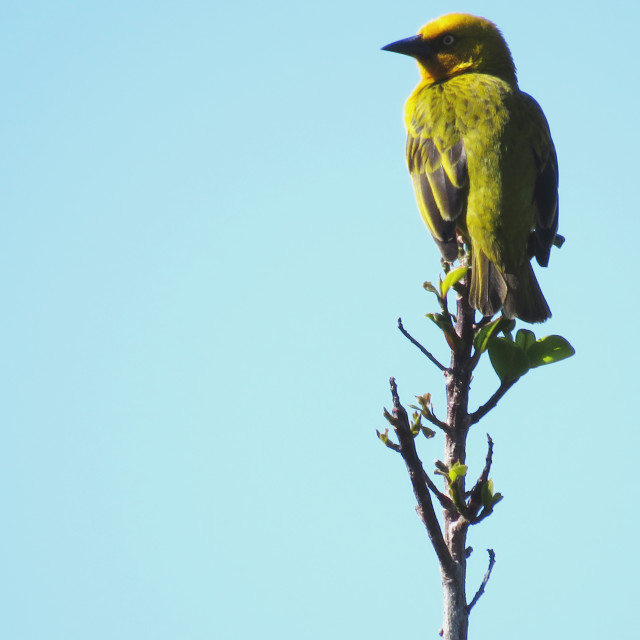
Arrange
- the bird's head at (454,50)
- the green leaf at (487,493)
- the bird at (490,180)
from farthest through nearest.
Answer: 1. the bird's head at (454,50)
2. the bird at (490,180)
3. the green leaf at (487,493)

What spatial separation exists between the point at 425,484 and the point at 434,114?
3075mm

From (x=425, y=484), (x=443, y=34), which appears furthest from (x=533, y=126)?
(x=425, y=484)

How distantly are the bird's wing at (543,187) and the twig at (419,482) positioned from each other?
7.06 feet

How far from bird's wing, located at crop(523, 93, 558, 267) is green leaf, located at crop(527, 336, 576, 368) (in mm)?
1505

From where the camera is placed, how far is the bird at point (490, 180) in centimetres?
360

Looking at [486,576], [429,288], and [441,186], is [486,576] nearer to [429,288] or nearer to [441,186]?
[429,288]

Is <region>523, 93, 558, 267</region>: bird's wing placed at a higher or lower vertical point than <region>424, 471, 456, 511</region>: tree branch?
higher

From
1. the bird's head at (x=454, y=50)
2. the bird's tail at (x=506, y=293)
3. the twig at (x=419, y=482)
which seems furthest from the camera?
the bird's head at (x=454, y=50)

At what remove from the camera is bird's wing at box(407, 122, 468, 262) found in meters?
3.99

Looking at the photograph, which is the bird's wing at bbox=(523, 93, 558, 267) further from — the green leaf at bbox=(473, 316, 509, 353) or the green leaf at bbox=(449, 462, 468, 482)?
the green leaf at bbox=(449, 462, 468, 482)

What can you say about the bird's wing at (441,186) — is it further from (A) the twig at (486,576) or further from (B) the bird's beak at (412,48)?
(A) the twig at (486,576)

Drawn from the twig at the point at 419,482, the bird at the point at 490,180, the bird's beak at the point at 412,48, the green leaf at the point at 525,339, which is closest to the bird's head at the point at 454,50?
the bird's beak at the point at 412,48

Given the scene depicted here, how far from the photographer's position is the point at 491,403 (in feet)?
7.68

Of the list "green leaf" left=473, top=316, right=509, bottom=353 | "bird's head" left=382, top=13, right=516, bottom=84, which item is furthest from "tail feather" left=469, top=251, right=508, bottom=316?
"bird's head" left=382, top=13, right=516, bottom=84
